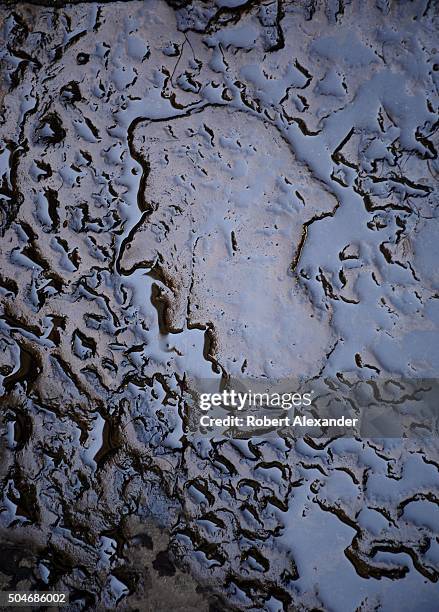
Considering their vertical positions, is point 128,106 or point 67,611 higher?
point 128,106

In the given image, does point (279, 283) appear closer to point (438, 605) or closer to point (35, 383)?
point (35, 383)

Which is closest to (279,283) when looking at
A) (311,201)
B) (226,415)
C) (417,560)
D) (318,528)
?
(311,201)

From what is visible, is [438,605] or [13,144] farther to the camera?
[13,144]

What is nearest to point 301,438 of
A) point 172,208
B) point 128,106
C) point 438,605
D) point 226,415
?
point 226,415

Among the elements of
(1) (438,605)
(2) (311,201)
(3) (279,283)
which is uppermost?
(2) (311,201)
